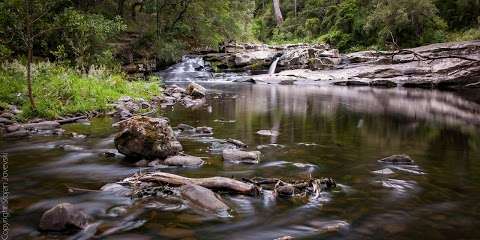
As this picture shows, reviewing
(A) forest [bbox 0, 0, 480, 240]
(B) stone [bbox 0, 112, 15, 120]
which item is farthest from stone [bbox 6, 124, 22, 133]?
(B) stone [bbox 0, 112, 15, 120]

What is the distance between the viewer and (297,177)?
7.61 metres

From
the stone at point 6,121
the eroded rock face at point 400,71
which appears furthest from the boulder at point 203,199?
the eroded rock face at point 400,71

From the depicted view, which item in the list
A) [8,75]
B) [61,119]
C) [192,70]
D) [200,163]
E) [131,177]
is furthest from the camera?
[192,70]

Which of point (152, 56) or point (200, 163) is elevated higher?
point (152, 56)

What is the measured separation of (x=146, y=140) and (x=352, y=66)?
32774 mm

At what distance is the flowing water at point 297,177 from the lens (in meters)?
5.38

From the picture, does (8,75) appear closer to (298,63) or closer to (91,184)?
(91,184)

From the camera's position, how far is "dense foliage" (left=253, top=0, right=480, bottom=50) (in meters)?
39.5

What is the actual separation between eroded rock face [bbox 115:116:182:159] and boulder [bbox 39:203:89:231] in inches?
128

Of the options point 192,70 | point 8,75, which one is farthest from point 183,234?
point 192,70

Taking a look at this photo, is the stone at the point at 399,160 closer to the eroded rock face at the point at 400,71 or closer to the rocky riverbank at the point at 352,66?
the rocky riverbank at the point at 352,66

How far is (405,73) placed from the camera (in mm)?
34812

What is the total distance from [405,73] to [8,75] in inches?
1123

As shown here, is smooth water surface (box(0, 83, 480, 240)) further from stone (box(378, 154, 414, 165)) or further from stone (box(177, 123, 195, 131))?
stone (box(177, 123, 195, 131))
